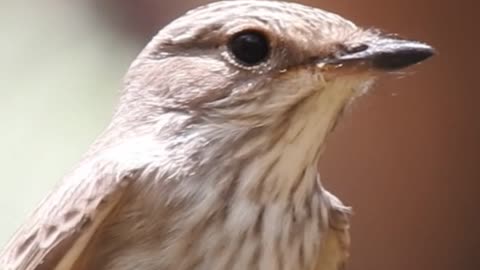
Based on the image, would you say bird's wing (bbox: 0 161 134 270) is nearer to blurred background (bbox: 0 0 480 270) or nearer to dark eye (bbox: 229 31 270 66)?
dark eye (bbox: 229 31 270 66)

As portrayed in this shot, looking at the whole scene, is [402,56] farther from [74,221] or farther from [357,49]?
[74,221]

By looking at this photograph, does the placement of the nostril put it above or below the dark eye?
below

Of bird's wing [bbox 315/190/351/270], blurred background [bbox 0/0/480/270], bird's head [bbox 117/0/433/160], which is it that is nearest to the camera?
bird's head [bbox 117/0/433/160]

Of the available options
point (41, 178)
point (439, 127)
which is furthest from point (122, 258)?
point (439, 127)

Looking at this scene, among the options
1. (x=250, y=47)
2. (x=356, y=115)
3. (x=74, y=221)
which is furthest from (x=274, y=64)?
(x=356, y=115)

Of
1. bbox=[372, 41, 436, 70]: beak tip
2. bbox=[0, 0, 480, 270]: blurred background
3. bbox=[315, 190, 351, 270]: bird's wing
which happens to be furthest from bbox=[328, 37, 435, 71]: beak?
bbox=[0, 0, 480, 270]: blurred background

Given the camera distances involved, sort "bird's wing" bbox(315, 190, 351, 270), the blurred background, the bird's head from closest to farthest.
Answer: the bird's head → "bird's wing" bbox(315, 190, 351, 270) → the blurred background
